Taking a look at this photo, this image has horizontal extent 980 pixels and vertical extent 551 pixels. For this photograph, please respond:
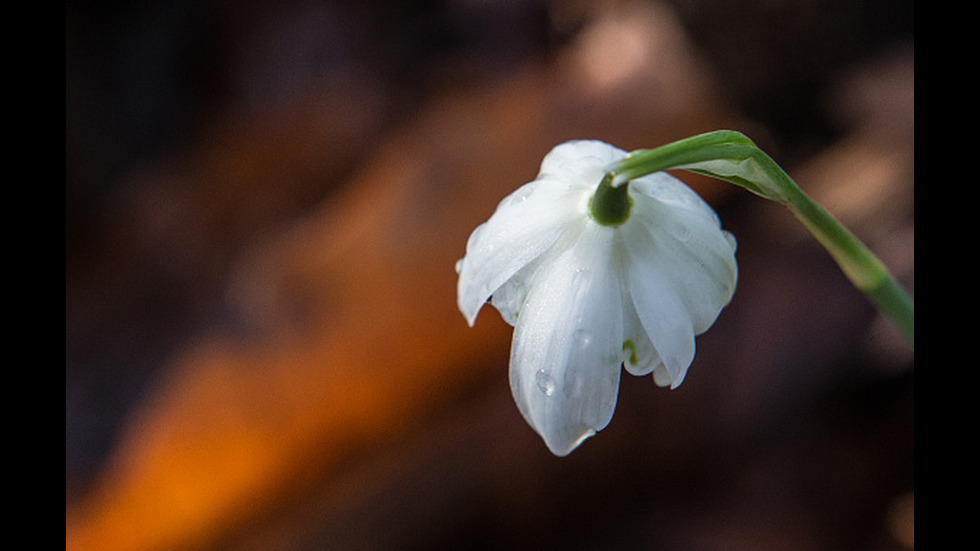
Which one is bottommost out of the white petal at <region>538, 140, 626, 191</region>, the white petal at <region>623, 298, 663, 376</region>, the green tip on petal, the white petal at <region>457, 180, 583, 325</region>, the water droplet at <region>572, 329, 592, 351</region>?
the white petal at <region>623, 298, 663, 376</region>

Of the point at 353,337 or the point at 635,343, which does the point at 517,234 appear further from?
the point at 353,337

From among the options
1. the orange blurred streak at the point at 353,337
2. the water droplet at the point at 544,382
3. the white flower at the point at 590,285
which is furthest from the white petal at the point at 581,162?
the orange blurred streak at the point at 353,337

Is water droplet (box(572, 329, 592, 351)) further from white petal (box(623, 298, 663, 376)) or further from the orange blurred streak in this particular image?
the orange blurred streak

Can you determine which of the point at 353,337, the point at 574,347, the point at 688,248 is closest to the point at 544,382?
the point at 574,347

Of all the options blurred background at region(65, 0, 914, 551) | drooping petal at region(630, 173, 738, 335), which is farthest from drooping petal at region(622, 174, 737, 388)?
blurred background at region(65, 0, 914, 551)

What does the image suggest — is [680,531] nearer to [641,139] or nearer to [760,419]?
[760,419]

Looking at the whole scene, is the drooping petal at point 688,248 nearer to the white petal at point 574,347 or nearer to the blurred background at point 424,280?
the white petal at point 574,347
